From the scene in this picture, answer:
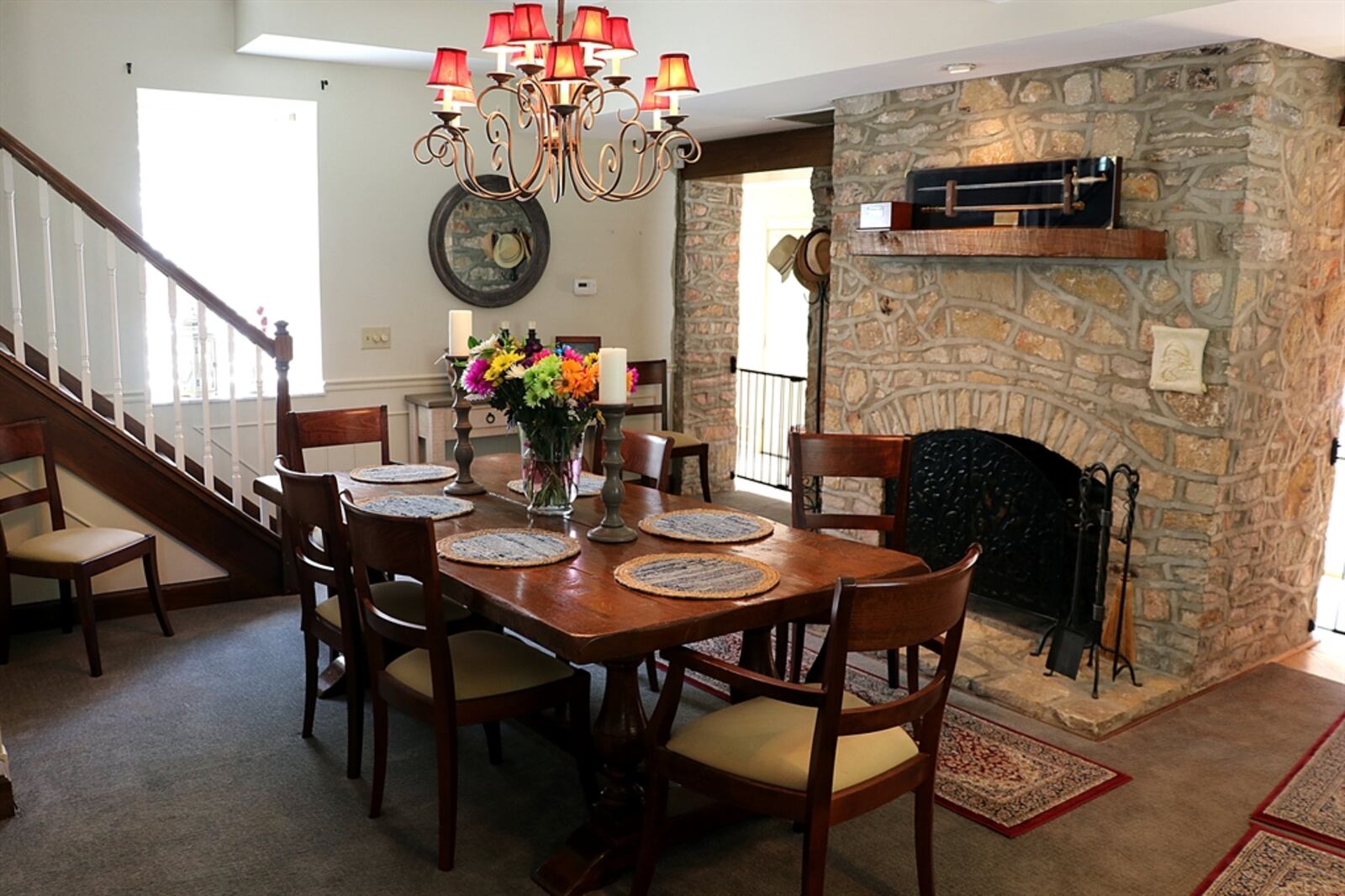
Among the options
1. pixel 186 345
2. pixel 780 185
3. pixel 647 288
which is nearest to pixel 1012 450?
pixel 647 288

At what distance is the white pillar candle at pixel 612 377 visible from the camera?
8.93 ft

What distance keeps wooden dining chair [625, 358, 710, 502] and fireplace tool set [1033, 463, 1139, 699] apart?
205cm

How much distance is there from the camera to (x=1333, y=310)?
4.22 m

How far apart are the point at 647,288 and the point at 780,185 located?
2605 millimetres

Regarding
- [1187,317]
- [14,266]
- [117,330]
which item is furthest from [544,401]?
[14,266]

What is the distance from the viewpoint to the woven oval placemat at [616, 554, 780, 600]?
99.0 inches

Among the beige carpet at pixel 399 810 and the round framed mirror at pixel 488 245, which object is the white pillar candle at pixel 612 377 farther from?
the round framed mirror at pixel 488 245

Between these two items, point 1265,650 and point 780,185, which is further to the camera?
point 780,185

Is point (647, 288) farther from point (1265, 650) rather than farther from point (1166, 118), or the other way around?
point (1265, 650)

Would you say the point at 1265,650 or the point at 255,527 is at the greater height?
the point at 255,527

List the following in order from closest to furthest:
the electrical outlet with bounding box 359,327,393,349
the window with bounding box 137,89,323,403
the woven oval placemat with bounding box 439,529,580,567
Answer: the woven oval placemat with bounding box 439,529,580,567
the window with bounding box 137,89,323,403
the electrical outlet with bounding box 359,327,393,349

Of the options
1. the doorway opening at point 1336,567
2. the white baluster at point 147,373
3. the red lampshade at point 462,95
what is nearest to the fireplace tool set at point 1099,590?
the doorway opening at point 1336,567

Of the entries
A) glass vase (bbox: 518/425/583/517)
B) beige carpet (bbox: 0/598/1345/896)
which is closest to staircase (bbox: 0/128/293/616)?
beige carpet (bbox: 0/598/1345/896)

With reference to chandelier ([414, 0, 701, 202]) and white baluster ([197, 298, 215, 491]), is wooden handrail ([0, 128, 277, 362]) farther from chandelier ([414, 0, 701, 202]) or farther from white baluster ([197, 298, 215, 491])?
chandelier ([414, 0, 701, 202])
